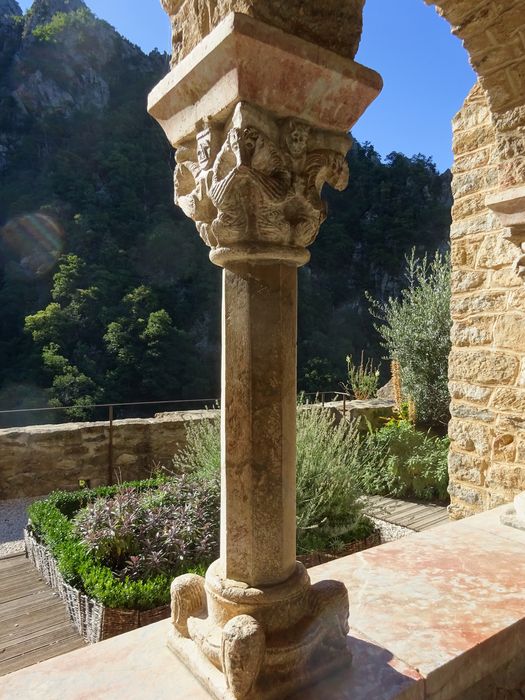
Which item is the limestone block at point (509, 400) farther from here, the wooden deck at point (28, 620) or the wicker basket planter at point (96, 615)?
the wooden deck at point (28, 620)

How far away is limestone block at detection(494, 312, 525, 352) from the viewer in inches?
113

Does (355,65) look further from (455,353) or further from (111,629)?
(111,629)

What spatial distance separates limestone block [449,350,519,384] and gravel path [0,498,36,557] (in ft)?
12.0

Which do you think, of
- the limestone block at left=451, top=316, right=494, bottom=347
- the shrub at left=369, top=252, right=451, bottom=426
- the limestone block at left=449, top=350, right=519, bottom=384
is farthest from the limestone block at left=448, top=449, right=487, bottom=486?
the shrub at left=369, top=252, right=451, bottom=426

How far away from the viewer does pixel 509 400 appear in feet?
9.62

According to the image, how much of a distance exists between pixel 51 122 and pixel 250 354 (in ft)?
→ 108

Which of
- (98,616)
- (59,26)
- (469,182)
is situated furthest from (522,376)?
(59,26)

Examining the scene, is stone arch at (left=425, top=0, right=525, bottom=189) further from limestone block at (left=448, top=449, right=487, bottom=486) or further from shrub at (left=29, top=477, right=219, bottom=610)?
shrub at (left=29, top=477, right=219, bottom=610)

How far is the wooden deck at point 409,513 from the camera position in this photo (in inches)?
172

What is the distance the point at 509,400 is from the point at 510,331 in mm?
412

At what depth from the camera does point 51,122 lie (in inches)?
1130

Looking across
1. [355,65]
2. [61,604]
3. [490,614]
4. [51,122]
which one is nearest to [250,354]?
[355,65]

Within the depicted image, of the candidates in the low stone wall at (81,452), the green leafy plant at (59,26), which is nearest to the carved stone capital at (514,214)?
the low stone wall at (81,452)

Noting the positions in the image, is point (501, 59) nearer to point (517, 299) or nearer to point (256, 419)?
point (517, 299)
